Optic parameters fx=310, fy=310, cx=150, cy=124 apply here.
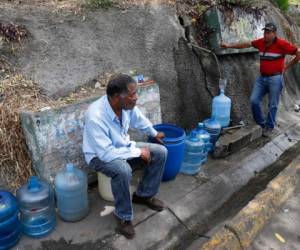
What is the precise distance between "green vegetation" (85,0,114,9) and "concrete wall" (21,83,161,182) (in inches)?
90.4

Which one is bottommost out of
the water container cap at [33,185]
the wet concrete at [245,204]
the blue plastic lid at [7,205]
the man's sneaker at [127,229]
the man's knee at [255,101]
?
the wet concrete at [245,204]

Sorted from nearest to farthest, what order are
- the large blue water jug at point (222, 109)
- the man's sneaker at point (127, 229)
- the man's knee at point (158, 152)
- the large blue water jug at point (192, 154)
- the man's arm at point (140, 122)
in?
the man's sneaker at point (127, 229) < the man's knee at point (158, 152) < the man's arm at point (140, 122) < the large blue water jug at point (192, 154) < the large blue water jug at point (222, 109)

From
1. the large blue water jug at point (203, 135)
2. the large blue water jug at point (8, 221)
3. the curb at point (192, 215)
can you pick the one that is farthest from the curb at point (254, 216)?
the large blue water jug at point (8, 221)

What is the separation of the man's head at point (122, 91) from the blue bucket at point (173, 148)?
3.61 feet

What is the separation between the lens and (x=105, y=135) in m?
3.39

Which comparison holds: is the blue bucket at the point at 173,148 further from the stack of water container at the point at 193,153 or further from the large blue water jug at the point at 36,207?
the large blue water jug at the point at 36,207

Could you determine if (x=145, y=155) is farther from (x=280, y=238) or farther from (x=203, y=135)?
(x=280, y=238)

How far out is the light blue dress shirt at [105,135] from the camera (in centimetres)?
336

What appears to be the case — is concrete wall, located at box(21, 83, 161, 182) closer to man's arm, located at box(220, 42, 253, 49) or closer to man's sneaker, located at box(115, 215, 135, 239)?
man's sneaker, located at box(115, 215, 135, 239)

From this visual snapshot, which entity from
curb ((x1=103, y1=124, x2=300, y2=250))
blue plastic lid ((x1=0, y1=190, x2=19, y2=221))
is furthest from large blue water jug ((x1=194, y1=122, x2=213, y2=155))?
blue plastic lid ((x1=0, y1=190, x2=19, y2=221))

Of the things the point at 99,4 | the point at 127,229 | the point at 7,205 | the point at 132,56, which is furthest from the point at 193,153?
the point at 99,4

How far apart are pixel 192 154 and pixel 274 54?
297 centimetres

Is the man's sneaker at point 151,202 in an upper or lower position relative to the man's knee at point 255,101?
lower

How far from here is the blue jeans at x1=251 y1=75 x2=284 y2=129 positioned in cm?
643
